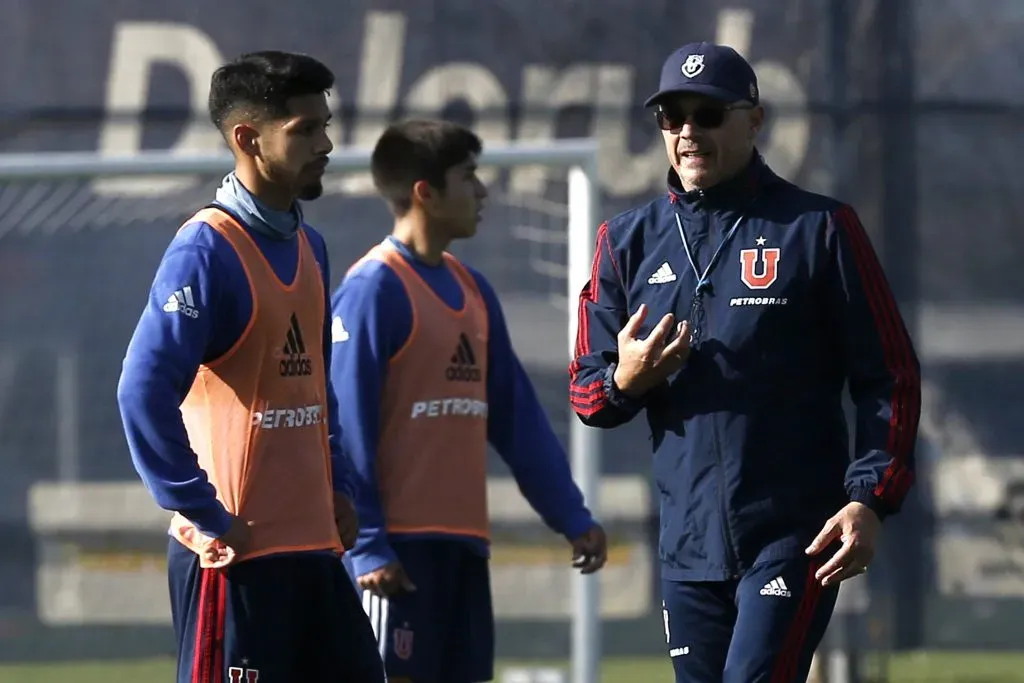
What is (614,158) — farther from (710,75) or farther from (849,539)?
(849,539)

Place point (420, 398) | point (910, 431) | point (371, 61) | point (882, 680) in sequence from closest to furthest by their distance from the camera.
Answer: point (910, 431) < point (420, 398) < point (882, 680) < point (371, 61)

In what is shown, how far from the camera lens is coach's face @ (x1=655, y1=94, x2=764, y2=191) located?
12.3 ft

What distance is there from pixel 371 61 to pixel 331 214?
727mm

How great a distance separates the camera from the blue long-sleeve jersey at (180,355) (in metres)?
3.63

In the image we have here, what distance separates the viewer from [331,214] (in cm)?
789

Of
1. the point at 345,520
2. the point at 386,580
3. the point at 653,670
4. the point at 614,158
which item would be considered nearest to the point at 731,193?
the point at 345,520

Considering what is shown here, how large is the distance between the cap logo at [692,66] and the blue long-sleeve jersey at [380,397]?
1.40 meters

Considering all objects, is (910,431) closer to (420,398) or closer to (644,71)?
(420,398)

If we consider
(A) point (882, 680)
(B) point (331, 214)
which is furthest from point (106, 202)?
(A) point (882, 680)

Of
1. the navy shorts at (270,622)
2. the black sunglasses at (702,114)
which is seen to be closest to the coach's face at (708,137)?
the black sunglasses at (702,114)

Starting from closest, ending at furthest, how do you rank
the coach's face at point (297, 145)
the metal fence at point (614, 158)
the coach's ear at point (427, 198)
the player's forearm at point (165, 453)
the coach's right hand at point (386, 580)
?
the player's forearm at point (165, 453) → the coach's face at point (297, 145) → the coach's right hand at point (386, 580) → the coach's ear at point (427, 198) → the metal fence at point (614, 158)

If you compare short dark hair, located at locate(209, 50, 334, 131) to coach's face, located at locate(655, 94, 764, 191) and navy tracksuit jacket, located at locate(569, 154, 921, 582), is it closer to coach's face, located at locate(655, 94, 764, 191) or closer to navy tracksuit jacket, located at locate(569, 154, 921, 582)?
coach's face, located at locate(655, 94, 764, 191)

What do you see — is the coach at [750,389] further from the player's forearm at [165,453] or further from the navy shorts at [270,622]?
the player's forearm at [165,453]

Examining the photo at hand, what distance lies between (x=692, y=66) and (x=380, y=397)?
1.50 metres
